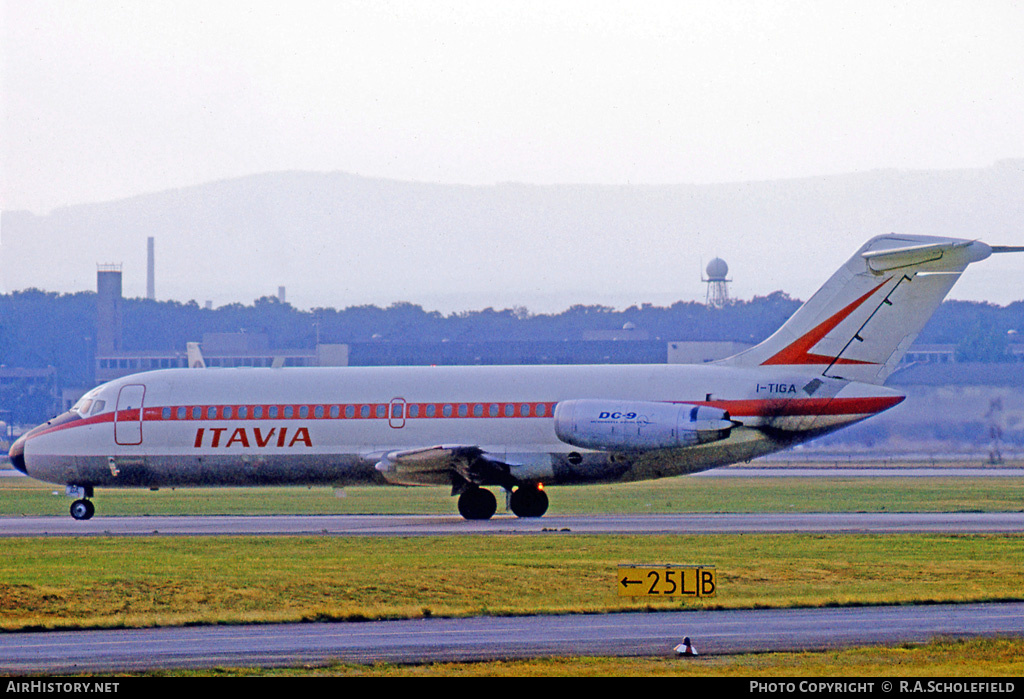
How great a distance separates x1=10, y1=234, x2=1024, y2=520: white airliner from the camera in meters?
32.9

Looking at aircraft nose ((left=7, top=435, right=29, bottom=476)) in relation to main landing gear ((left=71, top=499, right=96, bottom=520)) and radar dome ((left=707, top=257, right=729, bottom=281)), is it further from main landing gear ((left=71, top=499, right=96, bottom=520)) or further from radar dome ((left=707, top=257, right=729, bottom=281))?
radar dome ((left=707, top=257, right=729, bottom=281))

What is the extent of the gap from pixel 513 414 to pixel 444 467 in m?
2.36

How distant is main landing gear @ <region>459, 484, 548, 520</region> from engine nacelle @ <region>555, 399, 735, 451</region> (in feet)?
8.14

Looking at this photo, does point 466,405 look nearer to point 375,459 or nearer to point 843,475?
point 375,459

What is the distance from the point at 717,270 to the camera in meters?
134

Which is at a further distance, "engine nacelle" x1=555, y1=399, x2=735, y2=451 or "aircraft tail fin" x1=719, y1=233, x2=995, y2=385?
"engine nacelle" x1=555, y1=399, x2=735, y2=451

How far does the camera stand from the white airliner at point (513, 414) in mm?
32938

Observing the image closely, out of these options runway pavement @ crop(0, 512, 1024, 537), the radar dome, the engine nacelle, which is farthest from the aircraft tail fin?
the radar dome

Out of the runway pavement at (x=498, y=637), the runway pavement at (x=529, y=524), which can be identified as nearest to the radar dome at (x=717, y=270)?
the runway pavement at (x=529, y=524)

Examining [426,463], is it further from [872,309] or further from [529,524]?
[872,309]

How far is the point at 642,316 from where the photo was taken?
144500mm

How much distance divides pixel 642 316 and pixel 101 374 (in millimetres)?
56902

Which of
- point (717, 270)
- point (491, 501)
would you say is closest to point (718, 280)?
point (717, 270)
